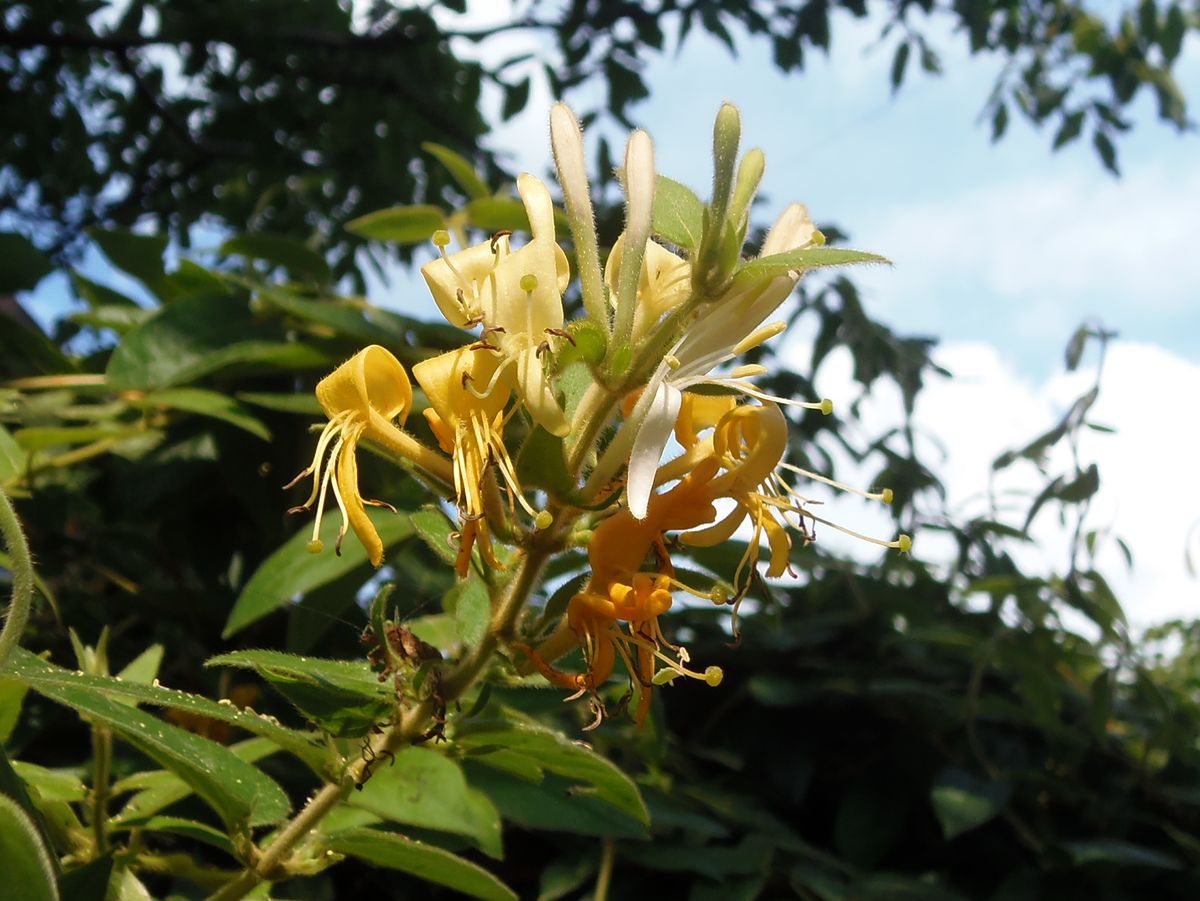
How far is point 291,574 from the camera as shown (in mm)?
873

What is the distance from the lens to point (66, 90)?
2.85 metres

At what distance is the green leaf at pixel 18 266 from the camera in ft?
4.43

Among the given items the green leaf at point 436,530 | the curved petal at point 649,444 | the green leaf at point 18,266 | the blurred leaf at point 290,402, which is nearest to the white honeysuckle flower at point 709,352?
the curved petal at point 649,444

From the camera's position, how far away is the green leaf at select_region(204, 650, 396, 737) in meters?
0.55

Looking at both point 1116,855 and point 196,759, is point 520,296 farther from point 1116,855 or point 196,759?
point 1116,855

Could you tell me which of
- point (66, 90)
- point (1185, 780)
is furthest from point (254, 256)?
point (66, 90)

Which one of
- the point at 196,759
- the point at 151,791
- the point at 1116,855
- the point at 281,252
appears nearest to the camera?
the point at 196,759

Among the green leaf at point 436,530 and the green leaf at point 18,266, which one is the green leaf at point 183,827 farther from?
the green leaf at point 18,266

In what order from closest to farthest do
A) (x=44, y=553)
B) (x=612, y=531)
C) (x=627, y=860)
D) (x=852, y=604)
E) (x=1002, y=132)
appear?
(x=612, y=531) < (x=627, y=860) < (x=44, y=553) < (x=852, y=604) < (x=1002, y=132)

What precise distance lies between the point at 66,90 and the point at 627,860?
261cm

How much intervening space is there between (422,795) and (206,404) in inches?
22.2

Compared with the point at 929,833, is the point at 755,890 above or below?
below

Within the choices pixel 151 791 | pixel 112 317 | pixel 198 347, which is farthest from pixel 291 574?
pixel 112 317

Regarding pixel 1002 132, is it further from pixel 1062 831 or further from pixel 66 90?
pixel 66 90
